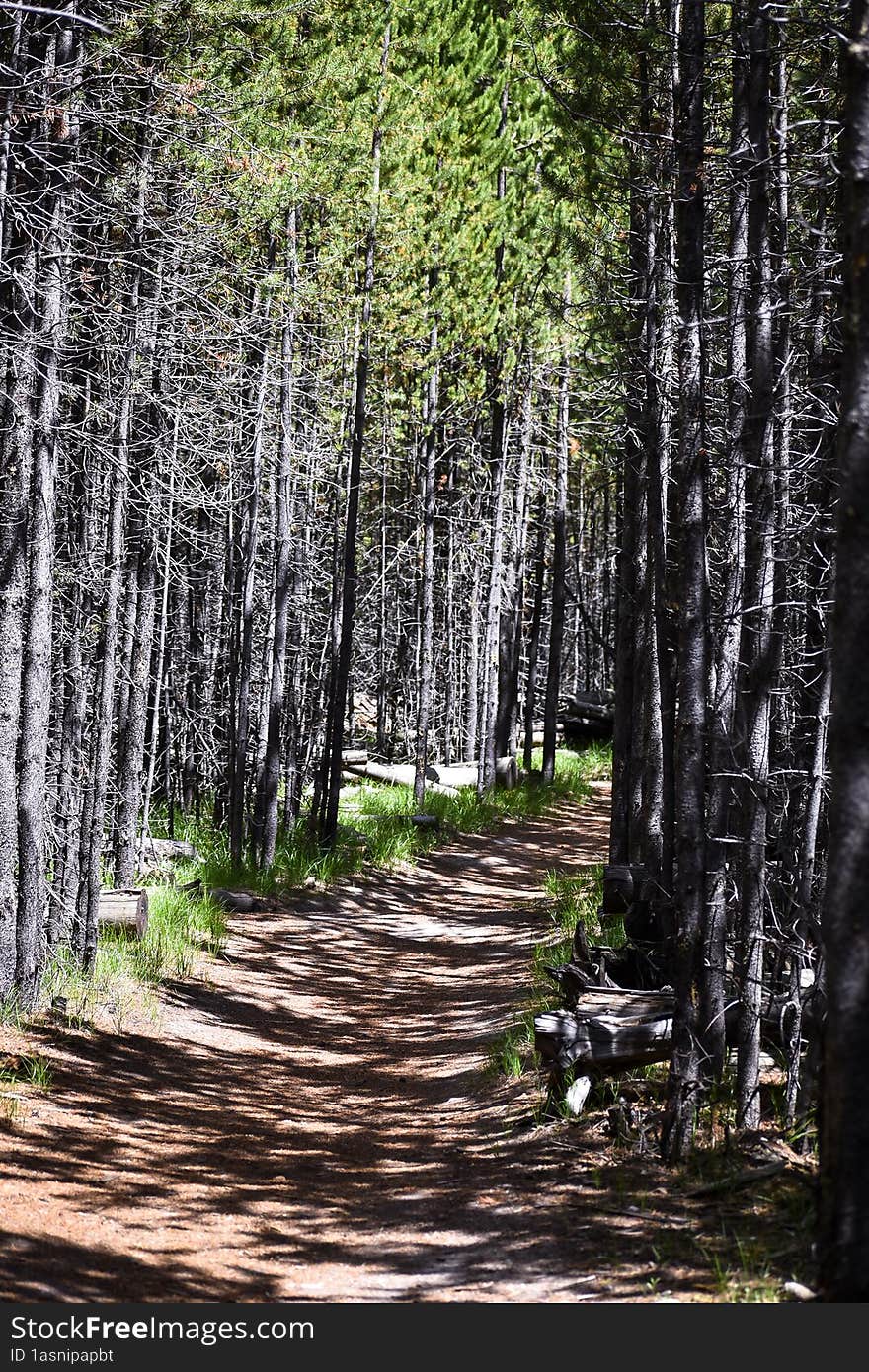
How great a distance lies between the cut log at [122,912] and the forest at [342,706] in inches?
1.4

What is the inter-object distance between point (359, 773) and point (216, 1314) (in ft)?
64.6

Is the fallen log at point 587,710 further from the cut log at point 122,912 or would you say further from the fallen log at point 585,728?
the cut log at point 122,912

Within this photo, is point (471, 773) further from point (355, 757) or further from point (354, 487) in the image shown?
point (354, 487)

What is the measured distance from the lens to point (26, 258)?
27.5 ft

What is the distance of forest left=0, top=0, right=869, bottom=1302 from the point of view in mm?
5352

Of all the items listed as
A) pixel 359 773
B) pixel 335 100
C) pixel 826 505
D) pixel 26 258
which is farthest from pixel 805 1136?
pixel 359 773

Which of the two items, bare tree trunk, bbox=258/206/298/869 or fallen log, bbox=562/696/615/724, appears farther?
fallen log, bbox=562/696/615/724

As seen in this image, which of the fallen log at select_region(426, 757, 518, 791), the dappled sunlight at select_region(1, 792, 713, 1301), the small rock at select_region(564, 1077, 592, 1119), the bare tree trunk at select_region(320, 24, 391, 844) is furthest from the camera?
the fallen log at select_region(426, 757, 518, 791)

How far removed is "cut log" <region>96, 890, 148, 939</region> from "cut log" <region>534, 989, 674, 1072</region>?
4.81 m

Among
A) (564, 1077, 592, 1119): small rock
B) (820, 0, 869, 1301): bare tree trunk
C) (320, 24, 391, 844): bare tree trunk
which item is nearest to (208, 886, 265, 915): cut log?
(320, 24, 391, 844): bare tree trunk

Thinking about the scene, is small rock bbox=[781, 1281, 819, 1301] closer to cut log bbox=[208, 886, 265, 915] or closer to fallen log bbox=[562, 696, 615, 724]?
cut log bbox=[208, 886, 265, 915]

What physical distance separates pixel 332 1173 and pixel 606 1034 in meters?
1.69

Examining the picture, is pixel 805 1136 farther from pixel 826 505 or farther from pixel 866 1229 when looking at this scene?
pixel 826 505

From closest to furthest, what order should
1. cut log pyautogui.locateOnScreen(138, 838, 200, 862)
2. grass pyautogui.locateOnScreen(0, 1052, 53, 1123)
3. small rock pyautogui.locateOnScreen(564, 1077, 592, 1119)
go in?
small rock pyautogui.locateOnScreen(564, 1077, 592, 1119)
grass pyautogui.locateOnScreen(0, 1052, 53, 1123)
cut log pyautogui.locateOnScreen(138, 838, 200, 862)
